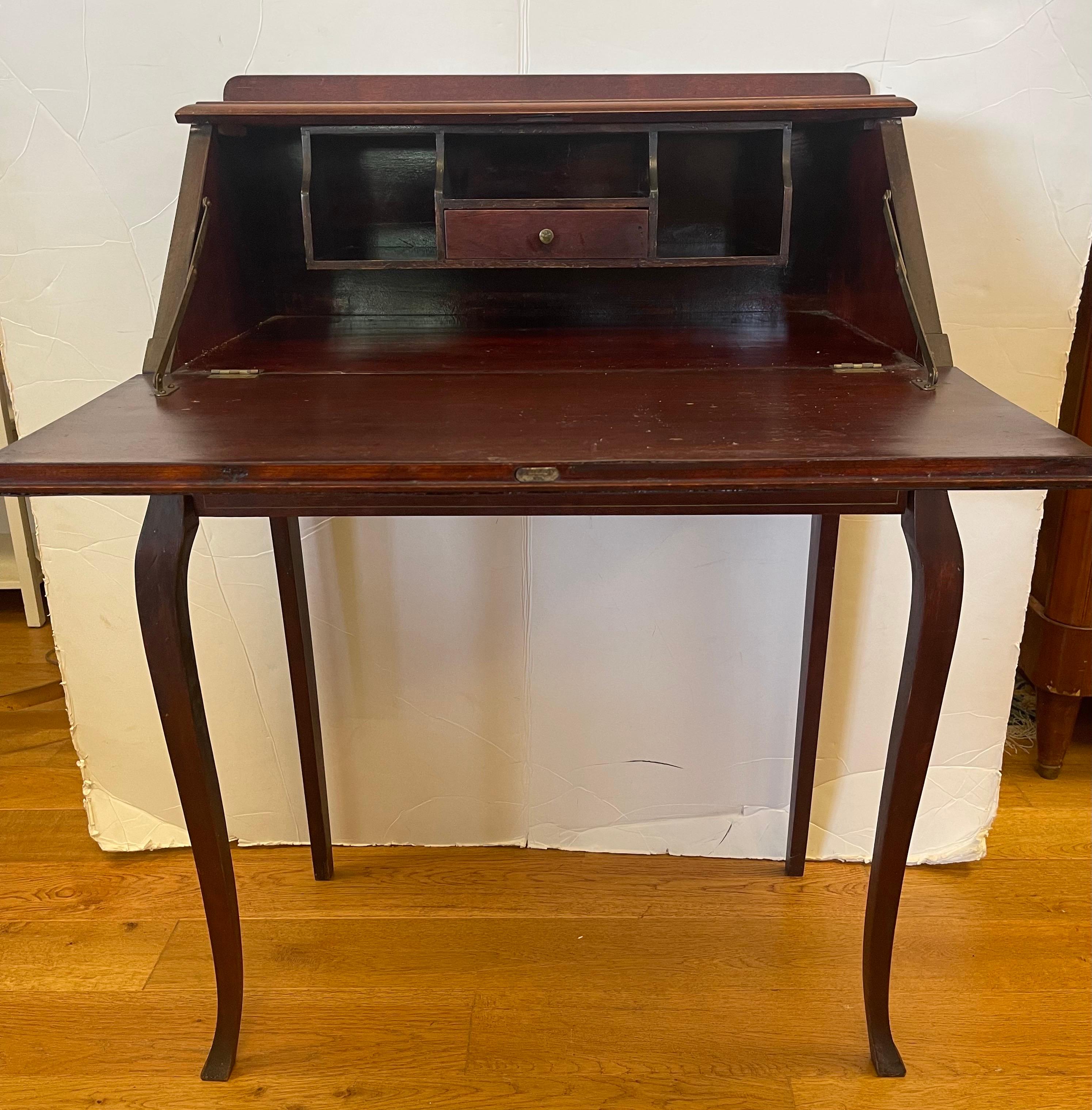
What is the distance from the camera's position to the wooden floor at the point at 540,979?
135 centimetres

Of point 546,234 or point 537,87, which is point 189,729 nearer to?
point 546,234

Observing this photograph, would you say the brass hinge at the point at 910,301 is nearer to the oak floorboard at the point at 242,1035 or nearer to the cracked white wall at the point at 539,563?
the cracked white wall at the point at 539,563

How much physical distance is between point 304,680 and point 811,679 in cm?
83

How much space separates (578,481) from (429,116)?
596 mm

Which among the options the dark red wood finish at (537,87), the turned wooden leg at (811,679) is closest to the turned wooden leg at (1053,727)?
the turned wooden leg at (811,679)

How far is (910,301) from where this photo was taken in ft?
3.66

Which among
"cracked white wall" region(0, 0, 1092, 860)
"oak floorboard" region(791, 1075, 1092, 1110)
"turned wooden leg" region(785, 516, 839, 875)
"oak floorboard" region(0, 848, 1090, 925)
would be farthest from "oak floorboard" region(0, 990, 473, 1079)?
"turned wooden leg" region(785, 516, 839, 875)

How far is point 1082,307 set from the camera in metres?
1.69

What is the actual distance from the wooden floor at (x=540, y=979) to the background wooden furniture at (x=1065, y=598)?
148 mm

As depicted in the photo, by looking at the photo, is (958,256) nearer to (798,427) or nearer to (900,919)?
(798,427)

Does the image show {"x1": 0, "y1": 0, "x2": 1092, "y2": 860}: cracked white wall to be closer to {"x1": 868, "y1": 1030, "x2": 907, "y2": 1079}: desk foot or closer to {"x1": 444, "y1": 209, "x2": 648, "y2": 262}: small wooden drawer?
{"x1": 444, "y1": 209, "x2": 648, "y2": 262}: small wooden drawer

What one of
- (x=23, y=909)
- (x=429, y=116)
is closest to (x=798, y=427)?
(x=429, y=116)

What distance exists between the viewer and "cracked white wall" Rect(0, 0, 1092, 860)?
1377mm

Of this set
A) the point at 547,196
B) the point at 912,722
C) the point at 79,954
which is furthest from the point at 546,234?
the point at 79,954
